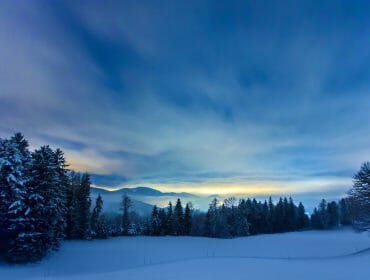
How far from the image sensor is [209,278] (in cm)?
1379

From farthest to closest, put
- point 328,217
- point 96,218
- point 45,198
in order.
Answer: point 328,217, point 96,218, point 45,198

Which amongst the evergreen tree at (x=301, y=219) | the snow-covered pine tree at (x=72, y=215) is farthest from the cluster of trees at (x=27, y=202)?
the evergreen tree at (x=301, y=219)

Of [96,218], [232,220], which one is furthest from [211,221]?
[96,218]

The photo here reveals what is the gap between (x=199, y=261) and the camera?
61.0 feet

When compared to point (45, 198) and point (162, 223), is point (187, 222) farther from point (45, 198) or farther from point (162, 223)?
point (45, 198)

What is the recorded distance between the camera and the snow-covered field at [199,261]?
15.0 meters

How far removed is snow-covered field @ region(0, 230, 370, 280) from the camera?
15023 mm

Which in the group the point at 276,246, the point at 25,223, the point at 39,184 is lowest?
the point at 276,246

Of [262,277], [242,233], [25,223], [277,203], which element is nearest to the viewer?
[262,277]

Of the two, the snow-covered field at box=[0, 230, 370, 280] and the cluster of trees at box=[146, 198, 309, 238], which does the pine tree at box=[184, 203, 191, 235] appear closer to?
the cluster of trees at box=[146, 198, 309, 238]

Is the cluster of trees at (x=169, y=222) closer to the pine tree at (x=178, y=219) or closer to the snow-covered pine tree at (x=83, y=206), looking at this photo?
the pine tree at (x=178, y=219)

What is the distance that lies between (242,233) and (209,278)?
71842 mm

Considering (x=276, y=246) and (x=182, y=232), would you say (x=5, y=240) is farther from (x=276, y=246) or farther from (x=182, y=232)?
(x=182, y=232)

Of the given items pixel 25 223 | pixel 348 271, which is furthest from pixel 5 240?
pixel 348 271
